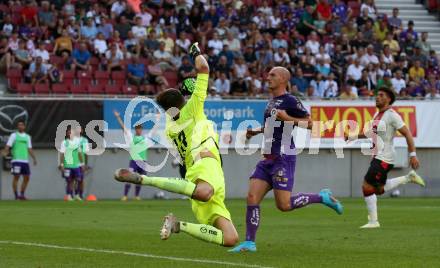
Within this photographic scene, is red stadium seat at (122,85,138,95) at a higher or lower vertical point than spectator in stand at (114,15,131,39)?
lower

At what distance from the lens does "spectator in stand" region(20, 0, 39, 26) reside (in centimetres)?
3297

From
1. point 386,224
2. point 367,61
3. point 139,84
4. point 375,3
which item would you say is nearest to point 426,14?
point 375,3

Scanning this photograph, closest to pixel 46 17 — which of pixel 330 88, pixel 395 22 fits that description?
pixel 330 88

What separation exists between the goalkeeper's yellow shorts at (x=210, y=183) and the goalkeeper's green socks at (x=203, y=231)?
0.29 metres

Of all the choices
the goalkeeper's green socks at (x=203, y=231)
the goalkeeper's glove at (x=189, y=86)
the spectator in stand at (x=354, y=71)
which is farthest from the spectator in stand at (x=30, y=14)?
the goalkeeper's green socks at (x=203, y=231)

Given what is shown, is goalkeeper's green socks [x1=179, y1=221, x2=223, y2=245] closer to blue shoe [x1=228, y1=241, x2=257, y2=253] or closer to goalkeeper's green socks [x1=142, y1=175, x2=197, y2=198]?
goalkeeper's green socks [x1=142, y1=175, x2=197, y2=198]

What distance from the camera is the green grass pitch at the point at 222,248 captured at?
12312 mm

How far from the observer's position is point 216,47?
112ft

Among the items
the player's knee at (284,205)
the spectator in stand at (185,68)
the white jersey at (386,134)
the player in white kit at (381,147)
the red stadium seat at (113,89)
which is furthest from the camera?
the spectator in stand at (185,68)

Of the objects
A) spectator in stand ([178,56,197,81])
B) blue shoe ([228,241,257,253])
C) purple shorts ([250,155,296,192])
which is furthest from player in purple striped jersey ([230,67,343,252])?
spectator in stand ([178,56,197,81])

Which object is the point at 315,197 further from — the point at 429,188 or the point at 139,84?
the point at 429,188

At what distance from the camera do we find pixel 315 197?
565 inches

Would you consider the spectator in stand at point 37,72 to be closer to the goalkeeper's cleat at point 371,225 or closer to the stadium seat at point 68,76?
the stadium seat at point 68,76

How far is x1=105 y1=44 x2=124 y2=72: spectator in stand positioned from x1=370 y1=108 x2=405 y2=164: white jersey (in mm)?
15225
